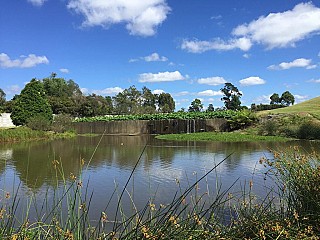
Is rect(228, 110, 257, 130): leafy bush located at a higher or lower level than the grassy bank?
higher

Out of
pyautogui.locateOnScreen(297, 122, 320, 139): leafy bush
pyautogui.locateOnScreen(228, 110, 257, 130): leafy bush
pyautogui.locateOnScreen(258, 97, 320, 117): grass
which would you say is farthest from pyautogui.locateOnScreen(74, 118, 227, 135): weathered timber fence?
pyautogui.locateOnScreen(297, 122, 320, 139): leafy bush

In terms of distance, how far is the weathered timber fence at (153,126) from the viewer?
70.0 ft

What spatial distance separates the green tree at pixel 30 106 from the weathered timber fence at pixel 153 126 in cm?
339

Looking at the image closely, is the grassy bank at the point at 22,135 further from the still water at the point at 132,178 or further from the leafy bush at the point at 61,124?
the still water at the point at 132,178

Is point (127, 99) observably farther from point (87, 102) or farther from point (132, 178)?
point (132, 178)

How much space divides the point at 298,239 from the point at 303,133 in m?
15.2

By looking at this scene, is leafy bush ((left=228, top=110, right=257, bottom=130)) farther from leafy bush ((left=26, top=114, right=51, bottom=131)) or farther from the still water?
the still water

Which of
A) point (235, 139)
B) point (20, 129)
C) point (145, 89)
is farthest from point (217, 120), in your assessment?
point (145, 89)

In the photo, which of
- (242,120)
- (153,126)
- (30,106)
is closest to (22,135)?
(30,106)

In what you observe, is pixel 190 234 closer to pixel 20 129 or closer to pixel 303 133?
pixel 303 133

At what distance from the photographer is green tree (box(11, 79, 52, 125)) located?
2070 cm

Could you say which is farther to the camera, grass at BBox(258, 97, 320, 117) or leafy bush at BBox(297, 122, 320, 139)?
grass at BBox(258, 97, 320, 117)

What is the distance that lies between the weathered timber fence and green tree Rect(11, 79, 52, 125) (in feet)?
11.1

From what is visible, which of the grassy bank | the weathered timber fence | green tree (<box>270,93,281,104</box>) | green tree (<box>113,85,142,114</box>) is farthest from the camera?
green tree (<box>270,93,281,104</box>)
